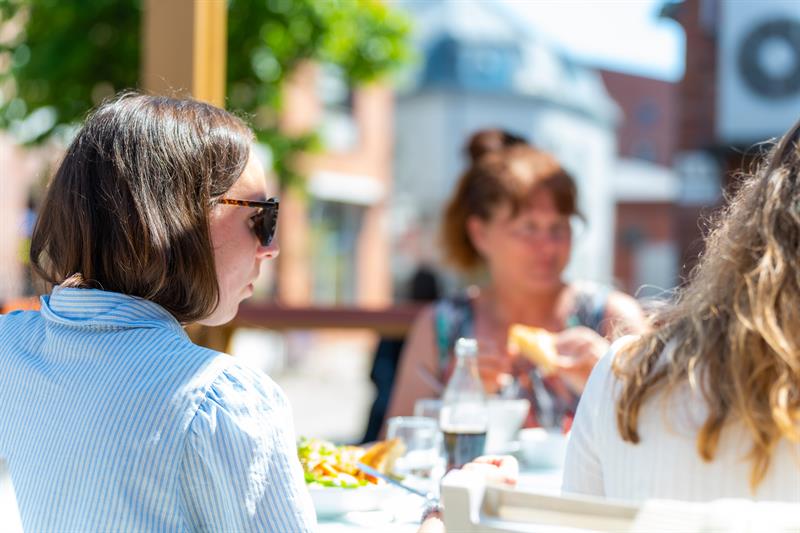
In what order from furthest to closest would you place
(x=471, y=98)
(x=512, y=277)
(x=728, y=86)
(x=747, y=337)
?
(x=471, y=98), (x=728, y=86), (x=512, y=277), (x=747, y=337)

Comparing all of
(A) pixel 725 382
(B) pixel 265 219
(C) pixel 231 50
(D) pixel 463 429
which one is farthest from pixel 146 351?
(C) pixel 231 50

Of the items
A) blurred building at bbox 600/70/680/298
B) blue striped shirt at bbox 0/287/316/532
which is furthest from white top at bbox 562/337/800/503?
blurred building at bbox 600/70/680/298

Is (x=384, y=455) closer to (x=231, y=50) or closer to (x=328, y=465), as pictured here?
(x=328, y=465)

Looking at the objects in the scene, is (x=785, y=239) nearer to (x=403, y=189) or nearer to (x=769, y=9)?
(x=769, y=9)

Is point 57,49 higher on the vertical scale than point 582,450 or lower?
higher

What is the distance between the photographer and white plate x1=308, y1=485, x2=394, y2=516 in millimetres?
1815

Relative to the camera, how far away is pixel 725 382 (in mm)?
1184

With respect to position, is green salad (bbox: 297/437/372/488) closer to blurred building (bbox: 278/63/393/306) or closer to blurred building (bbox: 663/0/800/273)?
blurred building (bbox: 663/0/800/273)

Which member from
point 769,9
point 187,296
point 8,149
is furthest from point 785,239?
point 8,149

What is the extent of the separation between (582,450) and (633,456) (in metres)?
0.09

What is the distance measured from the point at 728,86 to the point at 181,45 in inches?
325

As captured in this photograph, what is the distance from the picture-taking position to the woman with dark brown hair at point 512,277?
122 inches

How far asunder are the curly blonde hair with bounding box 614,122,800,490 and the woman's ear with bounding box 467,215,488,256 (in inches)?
75.9

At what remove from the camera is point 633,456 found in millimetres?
1247
